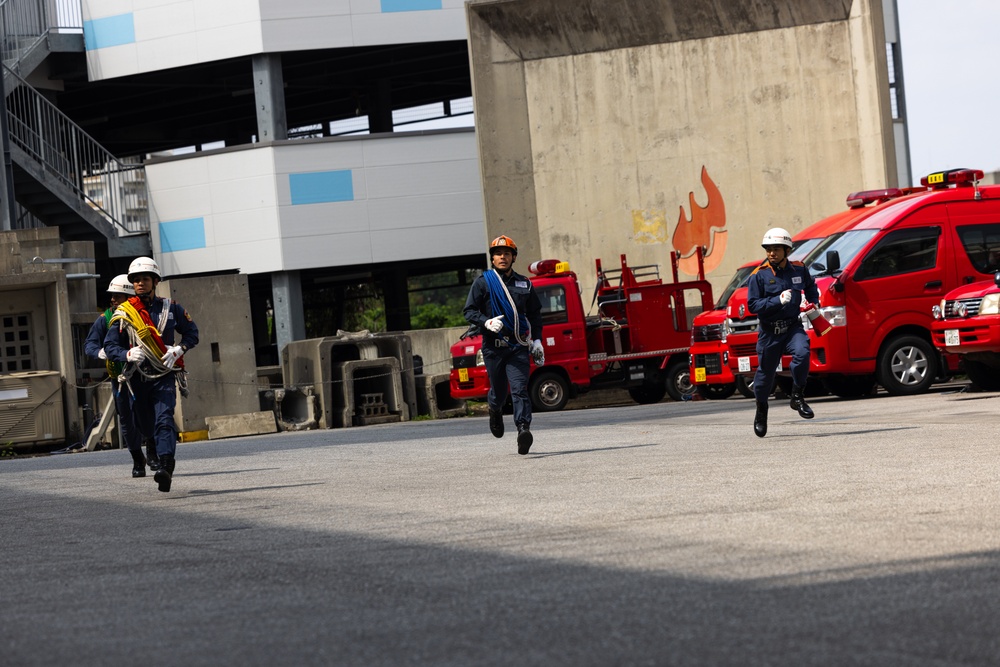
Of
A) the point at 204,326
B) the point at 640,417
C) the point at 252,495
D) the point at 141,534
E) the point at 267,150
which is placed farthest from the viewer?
the point at 267,150

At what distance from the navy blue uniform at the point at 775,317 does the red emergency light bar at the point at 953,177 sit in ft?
24.4

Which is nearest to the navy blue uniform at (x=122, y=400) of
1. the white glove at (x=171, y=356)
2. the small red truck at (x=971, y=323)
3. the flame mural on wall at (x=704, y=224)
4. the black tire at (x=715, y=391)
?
the white glove at (x=171, y=356)

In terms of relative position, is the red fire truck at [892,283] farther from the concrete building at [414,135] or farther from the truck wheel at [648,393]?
the concrete building at [414,135]

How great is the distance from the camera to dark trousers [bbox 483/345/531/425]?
1366 centimetres

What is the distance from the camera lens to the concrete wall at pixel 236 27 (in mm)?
33188

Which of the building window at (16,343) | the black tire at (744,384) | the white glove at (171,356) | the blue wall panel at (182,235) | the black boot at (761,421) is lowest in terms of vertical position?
the black tire at (744,384)

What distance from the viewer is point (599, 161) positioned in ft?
94.8

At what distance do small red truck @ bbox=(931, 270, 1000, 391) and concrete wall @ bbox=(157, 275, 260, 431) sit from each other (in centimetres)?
1321

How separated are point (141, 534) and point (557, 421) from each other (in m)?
11.6

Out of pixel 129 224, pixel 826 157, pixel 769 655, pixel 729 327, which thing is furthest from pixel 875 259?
pixel 129 224

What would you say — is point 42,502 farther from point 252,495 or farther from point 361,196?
point 361,196

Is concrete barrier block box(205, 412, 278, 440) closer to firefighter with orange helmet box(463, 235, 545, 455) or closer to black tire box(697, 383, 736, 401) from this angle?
black tire box(697, 383, 736, 401)

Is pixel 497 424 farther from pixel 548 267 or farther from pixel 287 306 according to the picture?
pixel 287 306

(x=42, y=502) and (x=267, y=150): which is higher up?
(x=267, y=150)
